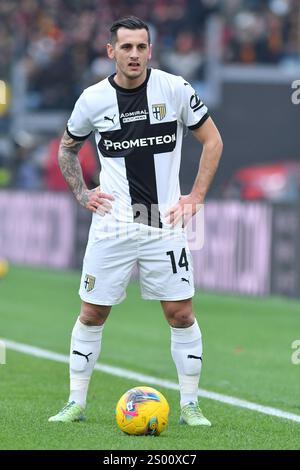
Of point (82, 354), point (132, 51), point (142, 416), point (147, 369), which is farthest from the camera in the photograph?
point (147, 369)

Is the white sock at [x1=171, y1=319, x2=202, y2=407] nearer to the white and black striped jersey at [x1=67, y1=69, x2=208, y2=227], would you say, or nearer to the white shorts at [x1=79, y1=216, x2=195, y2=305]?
the white shorts at [x1=79, y1=216, x2=195, y2=305]

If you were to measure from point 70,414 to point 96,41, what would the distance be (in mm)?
19772

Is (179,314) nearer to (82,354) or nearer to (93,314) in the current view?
(93,314)

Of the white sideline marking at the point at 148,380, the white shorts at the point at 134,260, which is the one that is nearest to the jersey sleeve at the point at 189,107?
the white shorts at the point at 134,260

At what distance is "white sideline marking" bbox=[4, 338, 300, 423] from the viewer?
26.0ft

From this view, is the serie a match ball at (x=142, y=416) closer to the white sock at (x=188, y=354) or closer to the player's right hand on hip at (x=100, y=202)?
the white sock at (x=188, y=354)

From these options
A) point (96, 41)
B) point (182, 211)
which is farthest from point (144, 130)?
point (96, 41)

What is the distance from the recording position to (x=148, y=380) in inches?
369

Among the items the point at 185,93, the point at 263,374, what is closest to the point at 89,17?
the point at 263,374

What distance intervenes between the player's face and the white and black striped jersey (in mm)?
168

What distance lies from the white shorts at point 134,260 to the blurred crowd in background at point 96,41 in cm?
1580

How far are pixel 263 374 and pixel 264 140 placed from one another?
14.7 metres

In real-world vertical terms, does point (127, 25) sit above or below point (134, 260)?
above

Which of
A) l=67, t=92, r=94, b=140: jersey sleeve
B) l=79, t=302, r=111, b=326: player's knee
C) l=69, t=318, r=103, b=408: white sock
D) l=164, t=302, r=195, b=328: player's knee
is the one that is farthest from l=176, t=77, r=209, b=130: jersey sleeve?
l=69, t=318, r=103, b=408: white sock
